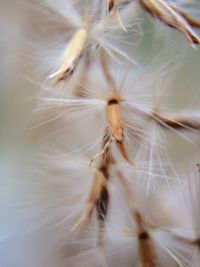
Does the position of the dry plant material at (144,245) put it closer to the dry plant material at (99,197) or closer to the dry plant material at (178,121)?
the dry plant material at (99,197)

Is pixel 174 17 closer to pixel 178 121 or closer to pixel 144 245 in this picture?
pixel 178 121

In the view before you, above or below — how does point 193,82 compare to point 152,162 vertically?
above

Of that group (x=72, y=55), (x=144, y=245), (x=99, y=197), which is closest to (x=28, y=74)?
(x=72, y=55)

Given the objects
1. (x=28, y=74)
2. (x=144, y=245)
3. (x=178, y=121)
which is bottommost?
(x=144, y=245)

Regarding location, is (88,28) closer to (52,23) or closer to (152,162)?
(52,23)

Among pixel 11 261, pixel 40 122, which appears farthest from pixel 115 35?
pixel 11 261

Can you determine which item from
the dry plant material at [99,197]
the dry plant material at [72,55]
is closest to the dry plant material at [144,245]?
the dry plant material at [99,197]

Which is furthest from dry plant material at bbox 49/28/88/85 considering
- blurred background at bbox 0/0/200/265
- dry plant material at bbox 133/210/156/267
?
dry plant material at bbox 133/210/156/267

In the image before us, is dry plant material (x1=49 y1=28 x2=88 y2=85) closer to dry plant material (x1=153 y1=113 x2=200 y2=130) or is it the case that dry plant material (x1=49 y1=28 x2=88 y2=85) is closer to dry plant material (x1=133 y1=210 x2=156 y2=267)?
dry plant material (x1=153 y1=113 x2=200 y2=130)
